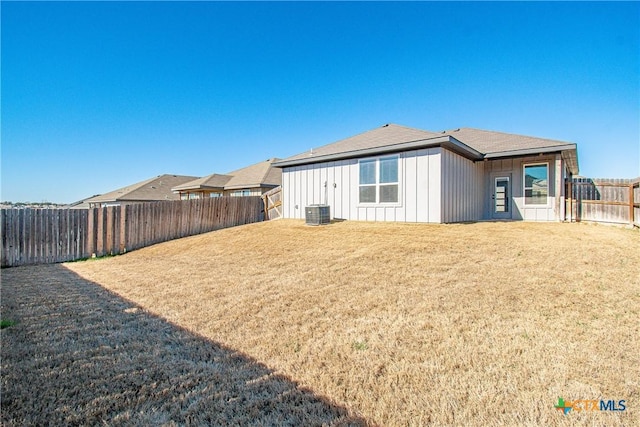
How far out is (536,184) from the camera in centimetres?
1161

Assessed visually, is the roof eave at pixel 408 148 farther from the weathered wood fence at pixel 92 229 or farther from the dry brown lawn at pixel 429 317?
the weathered wood fence at pixel 92 229

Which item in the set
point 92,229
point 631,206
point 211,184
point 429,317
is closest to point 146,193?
point 211,184

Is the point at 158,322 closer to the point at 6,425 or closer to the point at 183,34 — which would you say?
the point at 6,425

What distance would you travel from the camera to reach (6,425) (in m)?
1.85

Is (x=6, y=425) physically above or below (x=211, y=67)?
below

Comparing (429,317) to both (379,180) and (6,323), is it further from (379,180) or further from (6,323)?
(379,180)

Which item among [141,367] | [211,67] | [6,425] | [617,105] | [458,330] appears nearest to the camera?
[6,425]

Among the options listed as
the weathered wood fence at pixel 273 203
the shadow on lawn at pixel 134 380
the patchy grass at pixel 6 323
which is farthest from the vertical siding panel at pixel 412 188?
the patchy grass at pixel 6 323

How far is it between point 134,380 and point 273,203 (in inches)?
513

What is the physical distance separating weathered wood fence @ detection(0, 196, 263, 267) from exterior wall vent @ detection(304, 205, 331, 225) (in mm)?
4945

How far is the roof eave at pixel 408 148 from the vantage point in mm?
9141

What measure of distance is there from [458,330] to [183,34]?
13271 millimetres

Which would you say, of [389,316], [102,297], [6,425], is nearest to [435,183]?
[389,316]

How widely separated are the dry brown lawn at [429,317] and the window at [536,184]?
4333 millimetres
